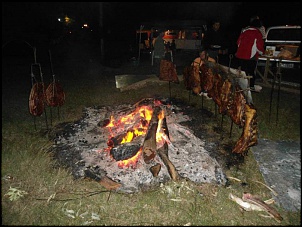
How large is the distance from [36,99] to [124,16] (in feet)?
57.8

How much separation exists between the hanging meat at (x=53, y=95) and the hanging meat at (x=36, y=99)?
470mm

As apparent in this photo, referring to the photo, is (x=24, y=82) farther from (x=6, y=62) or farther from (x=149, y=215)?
(x=149, y=215)

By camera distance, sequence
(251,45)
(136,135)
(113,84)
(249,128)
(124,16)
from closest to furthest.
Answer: (249,128) → (136,135) → (251,45) → (113,84) → (124,16)

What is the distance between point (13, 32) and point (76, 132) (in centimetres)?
3104

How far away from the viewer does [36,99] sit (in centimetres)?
590

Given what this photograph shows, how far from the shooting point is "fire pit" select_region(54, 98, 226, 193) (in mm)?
4586

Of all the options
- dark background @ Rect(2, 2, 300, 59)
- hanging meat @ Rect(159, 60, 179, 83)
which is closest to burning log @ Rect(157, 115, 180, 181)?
hanging meat @ Rect(159, 60, 179, 83)

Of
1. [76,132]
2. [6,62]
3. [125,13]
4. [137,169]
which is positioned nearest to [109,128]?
[76,132]

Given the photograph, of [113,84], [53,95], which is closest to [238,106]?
[53,95]

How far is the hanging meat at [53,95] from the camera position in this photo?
21.7ft

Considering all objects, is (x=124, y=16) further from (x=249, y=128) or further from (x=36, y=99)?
(x=249, y=128)

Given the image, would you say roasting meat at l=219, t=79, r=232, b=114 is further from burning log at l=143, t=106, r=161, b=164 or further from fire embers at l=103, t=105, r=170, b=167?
burning log at l=143, t=106, r=161, b=164

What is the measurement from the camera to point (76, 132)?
6.37m

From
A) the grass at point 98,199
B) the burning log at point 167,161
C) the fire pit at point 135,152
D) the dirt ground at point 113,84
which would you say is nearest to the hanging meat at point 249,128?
the grass at point 98,199
